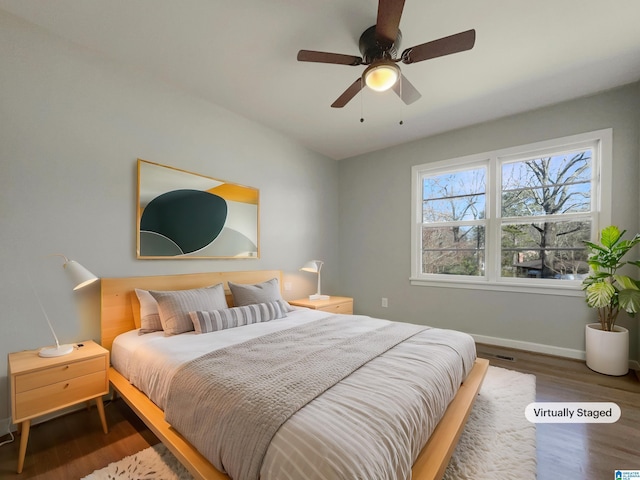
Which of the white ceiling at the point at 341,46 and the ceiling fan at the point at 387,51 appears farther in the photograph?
the white ceiling at the point at 341,46

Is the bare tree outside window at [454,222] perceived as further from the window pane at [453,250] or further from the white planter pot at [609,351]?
the white planter pot at [609,351]

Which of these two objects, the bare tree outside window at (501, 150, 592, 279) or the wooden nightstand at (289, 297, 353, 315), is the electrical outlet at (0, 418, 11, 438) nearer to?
the wooden nightstand at (289, 297, 353, 315)

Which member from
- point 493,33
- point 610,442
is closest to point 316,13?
point 493,33

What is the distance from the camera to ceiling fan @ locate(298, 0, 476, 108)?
1517mm

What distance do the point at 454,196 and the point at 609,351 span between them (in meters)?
2.19

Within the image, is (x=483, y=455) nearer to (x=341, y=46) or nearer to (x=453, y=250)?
(x=453, y=250)

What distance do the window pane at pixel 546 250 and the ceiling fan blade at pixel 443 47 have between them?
8.07 feet

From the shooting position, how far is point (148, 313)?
221 cm

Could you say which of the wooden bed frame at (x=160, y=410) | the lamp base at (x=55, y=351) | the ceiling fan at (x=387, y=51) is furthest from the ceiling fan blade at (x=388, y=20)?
the lamp base at (x=55, y=351)

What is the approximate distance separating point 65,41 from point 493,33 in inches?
124

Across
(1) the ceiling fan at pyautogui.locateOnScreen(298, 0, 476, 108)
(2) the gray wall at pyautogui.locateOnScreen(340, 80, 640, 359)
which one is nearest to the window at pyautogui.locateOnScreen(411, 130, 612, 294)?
(2) the gray wall at pyautogui.locateOnScreen(340, 80, 640, 359)

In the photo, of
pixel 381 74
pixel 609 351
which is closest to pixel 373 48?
pixel 381 74

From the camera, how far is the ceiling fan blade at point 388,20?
141 cm

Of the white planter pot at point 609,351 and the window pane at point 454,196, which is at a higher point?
the window pane at point 454,196
